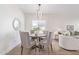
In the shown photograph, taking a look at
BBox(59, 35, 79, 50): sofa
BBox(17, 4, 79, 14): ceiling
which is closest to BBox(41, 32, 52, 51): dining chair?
BBox(59, 35, 79, 50): sofa

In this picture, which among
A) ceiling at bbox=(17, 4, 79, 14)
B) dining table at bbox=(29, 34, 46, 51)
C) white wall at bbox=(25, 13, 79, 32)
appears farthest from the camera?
dining table at bbox=(29, 34, 46, 51)

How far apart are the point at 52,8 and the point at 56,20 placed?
281 millimetres

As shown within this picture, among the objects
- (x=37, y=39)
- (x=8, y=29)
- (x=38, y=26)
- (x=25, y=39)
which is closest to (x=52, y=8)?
(x=38, y=26)

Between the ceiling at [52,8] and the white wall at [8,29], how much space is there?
180 mm

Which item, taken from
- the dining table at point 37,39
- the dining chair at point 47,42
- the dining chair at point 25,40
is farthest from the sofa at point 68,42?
the dining chair at point 25,40

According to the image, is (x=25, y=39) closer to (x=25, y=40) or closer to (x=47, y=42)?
(x=25, y=40)

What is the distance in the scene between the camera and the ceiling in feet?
5.88

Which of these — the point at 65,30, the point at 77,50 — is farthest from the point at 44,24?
the point at 77,50

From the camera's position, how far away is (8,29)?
2.04 m

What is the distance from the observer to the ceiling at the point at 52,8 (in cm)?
179

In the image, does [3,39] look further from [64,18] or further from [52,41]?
[64,18]

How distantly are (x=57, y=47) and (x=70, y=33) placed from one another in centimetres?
42

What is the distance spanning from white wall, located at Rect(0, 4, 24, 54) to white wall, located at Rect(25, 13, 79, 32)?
16 cm

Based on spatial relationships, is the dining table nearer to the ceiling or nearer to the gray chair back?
the gray chair back
